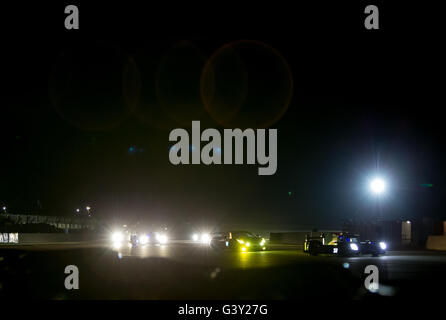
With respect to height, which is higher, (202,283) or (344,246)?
(202,283)

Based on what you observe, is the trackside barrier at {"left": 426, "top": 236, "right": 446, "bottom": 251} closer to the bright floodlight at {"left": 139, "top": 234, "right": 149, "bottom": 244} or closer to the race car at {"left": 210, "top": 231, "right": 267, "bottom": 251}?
the race car at {"left": 210, "top": 231, "right": 267, "bottom": 251}

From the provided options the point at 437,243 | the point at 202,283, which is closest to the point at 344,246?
the point at 202,283

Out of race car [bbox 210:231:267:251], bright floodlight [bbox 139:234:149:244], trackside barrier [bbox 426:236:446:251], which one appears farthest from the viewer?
bright floodlight [bbox 139:234:149:244]

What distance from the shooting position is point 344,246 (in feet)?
102

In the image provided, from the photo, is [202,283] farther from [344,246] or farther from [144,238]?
[144,238]

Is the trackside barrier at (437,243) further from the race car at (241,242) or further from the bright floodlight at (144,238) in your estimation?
the bright floodlight at (144,238)

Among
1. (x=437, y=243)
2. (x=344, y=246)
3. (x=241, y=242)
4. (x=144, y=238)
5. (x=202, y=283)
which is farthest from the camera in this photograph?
(x=144, y=238)

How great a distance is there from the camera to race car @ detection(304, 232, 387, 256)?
102 feet

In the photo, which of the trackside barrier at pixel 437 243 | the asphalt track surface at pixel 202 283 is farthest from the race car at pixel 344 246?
the trackside barrier at pixel 437 243

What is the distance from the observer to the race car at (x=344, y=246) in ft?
102

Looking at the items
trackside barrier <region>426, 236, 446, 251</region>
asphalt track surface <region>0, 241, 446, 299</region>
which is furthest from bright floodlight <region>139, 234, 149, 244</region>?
asphalt track surface <region>0, 241, 446, 299</region>

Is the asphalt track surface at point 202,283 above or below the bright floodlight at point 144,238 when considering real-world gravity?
above
